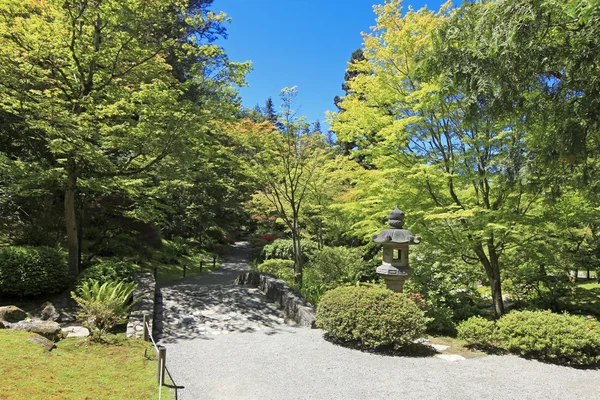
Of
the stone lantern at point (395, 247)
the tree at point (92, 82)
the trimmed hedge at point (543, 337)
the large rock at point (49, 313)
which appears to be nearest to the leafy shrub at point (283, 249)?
the tree at point (92, 82)

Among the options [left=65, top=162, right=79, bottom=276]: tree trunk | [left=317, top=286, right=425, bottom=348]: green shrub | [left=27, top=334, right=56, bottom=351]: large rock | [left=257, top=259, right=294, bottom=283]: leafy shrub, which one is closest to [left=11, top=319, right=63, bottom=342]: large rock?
[left=27, top=334, right=56, bottom=351]: large rock

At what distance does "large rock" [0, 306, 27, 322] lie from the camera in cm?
636

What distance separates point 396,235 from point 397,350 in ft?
7.27

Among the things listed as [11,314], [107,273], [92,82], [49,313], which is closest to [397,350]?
[107,273]

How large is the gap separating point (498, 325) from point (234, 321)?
5.55m

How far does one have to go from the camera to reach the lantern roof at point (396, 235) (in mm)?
7258

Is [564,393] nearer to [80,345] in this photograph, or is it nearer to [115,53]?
[80,345]

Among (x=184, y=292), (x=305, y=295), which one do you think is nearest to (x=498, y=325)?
(x=305, y=295)

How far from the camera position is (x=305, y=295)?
9.88 m

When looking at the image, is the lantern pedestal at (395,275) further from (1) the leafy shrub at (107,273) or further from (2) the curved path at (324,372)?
(1) the leafy shrub at (107,273)

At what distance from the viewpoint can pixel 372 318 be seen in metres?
6.32

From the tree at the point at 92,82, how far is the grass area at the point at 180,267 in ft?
23.7

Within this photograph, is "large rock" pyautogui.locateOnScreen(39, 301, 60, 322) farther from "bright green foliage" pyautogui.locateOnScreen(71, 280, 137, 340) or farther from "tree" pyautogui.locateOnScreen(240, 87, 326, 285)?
"tree" pyautogui.locateOnScreen(240, 87, 326, 285)

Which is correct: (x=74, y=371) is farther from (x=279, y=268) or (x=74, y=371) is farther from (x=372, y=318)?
(x=279, y=268)
